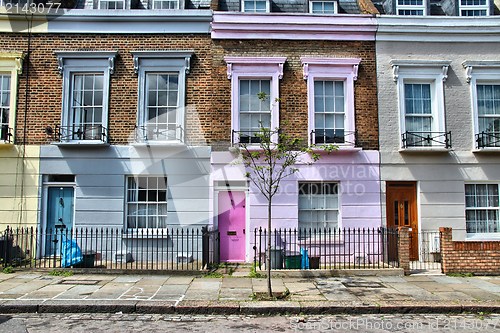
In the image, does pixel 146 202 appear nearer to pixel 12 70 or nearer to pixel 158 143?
pixel 158 143

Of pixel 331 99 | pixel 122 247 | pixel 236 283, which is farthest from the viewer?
pixel 331 99

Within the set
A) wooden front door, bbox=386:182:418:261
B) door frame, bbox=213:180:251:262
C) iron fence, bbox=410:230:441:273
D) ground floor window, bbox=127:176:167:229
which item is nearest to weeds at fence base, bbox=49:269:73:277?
ground floor window, bbox=127:176:167:229

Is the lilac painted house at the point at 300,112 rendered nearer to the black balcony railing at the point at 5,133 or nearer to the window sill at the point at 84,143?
the window sill at the point at 84,143

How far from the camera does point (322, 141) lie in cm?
1323

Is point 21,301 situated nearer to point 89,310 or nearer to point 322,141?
point 89,310

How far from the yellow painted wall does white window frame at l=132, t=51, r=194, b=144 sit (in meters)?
3.61

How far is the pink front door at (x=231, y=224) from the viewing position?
42.6 ft

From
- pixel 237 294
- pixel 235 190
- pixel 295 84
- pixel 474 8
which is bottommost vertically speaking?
pixel 237 294

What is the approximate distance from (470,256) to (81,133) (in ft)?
39.9

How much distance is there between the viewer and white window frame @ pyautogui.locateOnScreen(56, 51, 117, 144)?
13.1 metres

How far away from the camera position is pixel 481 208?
13289 millimetres

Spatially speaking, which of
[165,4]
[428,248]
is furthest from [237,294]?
[165,4]

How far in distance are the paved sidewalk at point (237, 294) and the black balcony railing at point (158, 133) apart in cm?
448

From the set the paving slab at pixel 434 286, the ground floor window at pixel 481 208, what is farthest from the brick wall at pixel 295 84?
the paving slab at pixel 434 286
